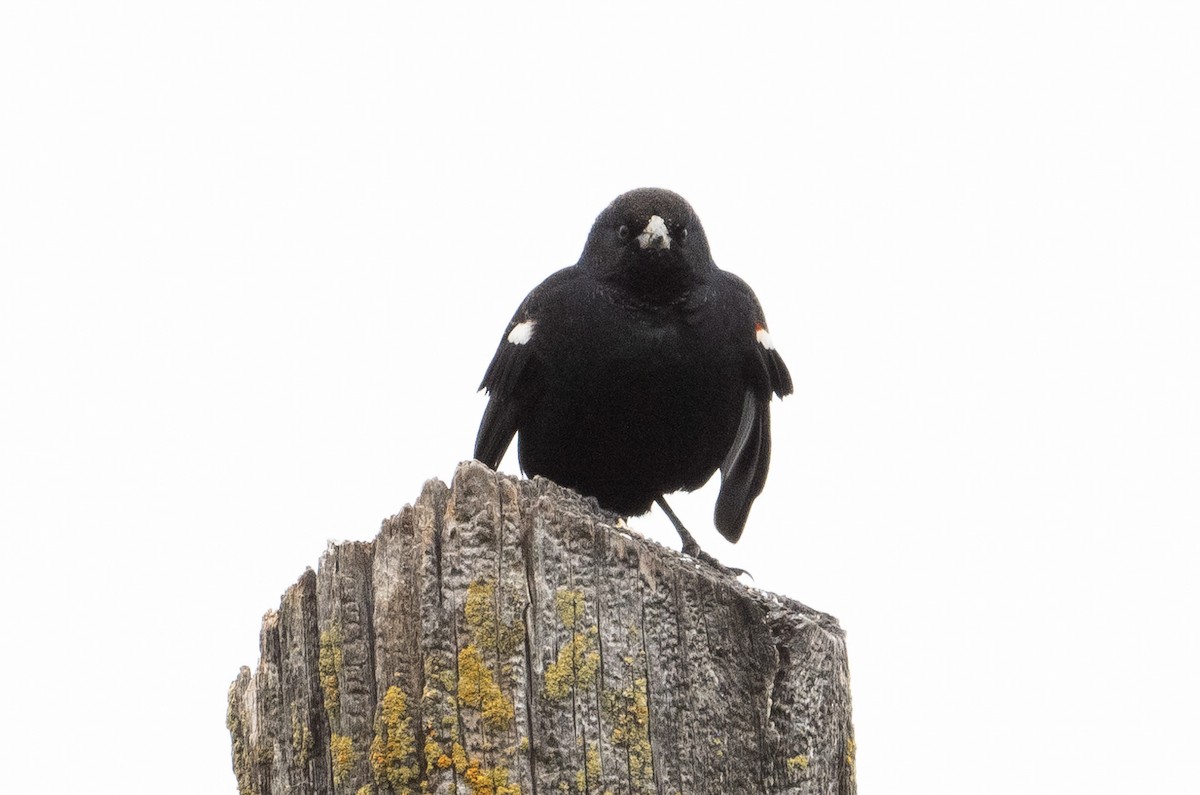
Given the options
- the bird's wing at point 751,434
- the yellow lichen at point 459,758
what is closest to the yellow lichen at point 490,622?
the yellow lichen at point 459,758

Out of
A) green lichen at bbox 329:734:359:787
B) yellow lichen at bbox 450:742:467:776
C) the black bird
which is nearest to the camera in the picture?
yellow lichen at bbox 450:742:467:776

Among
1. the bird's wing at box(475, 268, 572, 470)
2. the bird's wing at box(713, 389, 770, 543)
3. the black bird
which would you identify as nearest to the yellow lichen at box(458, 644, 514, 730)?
the black bird

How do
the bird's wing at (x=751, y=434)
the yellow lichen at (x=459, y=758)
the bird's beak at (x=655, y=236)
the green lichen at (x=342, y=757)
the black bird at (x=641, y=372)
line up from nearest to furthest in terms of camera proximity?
the yellow lichen at (x=459, y=758), the green lichen at (x=342, y=757), the black bird at (x=641, y=372), the bird's beak at (x=655, y=236), the bird's wing at (x=751, y=434)

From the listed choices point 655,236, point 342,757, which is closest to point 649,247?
point 655,236

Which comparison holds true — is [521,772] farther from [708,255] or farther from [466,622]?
[708,255]

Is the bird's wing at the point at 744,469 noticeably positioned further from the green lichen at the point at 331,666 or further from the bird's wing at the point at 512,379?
the green lichen at the point at 331,666

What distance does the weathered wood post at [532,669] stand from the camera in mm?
2840

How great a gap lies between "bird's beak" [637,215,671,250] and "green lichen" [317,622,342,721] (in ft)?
11.7

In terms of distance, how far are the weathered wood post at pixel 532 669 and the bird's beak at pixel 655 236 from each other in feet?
10.8

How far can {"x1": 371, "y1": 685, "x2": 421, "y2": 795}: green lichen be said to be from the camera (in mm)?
2854

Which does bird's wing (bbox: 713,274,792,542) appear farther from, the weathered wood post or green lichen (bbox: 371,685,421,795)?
green lichen (bbox: 371,685,421,795)

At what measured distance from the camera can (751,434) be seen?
6.64 m

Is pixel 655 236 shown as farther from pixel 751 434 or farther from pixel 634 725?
pixel 634 725

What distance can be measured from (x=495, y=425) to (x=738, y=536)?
4.10 feet
